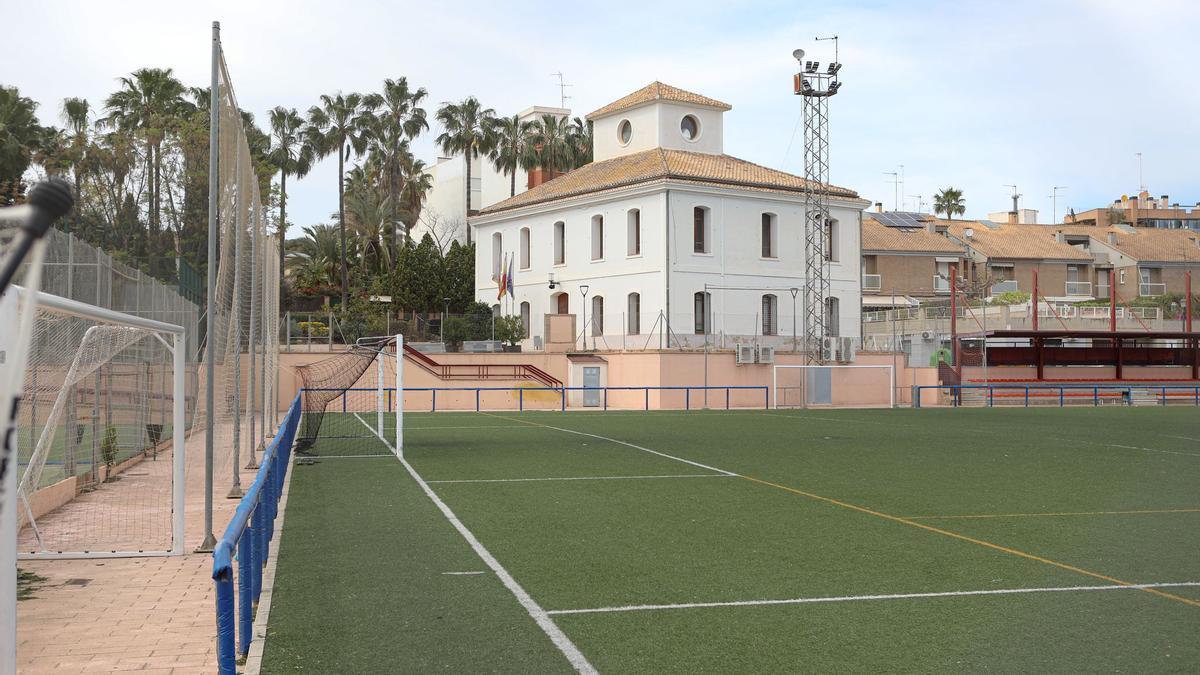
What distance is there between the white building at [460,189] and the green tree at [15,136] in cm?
3186

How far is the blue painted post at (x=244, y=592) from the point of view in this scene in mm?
6480

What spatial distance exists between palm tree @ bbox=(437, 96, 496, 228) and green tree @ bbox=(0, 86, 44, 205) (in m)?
28.4

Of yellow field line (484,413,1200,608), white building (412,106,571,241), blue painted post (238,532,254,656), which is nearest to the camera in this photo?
blue painted post (238,532,254,656)

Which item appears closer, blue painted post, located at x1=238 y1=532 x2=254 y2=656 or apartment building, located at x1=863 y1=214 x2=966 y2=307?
blue painted post, located at x1=238 y1=532 x2=254 y2=656

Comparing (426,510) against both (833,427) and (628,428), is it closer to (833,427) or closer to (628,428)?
(628,428)

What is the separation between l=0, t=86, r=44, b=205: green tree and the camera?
148ft

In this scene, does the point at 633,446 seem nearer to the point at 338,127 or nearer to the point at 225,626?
the point at 225,626

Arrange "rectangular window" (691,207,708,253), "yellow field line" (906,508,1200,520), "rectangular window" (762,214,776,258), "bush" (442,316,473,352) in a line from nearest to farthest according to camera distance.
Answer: "yellow field line" (906,508,1200,520), "bush" (442,316,473,352), "rectangular window" (691,207,708,253), "rectangular window" (762,214,776,258)

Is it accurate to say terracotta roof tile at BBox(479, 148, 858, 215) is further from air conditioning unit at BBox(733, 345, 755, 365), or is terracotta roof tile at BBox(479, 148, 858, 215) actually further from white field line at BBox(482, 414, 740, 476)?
white field line at BBox(482, 414, 740, 476)

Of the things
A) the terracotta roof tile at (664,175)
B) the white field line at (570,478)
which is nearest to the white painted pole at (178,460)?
the white field line at (570,478)

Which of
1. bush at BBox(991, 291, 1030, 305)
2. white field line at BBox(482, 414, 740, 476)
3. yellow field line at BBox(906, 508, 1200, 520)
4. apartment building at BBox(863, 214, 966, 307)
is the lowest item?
white field line at BBox(482, 414, 740, 476)

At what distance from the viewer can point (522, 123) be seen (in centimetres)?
7394

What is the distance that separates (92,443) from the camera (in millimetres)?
14836

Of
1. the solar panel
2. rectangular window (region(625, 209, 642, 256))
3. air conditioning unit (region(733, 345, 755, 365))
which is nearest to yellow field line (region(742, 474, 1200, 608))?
air conditioning unit (region(733, 345, 755, 365))
